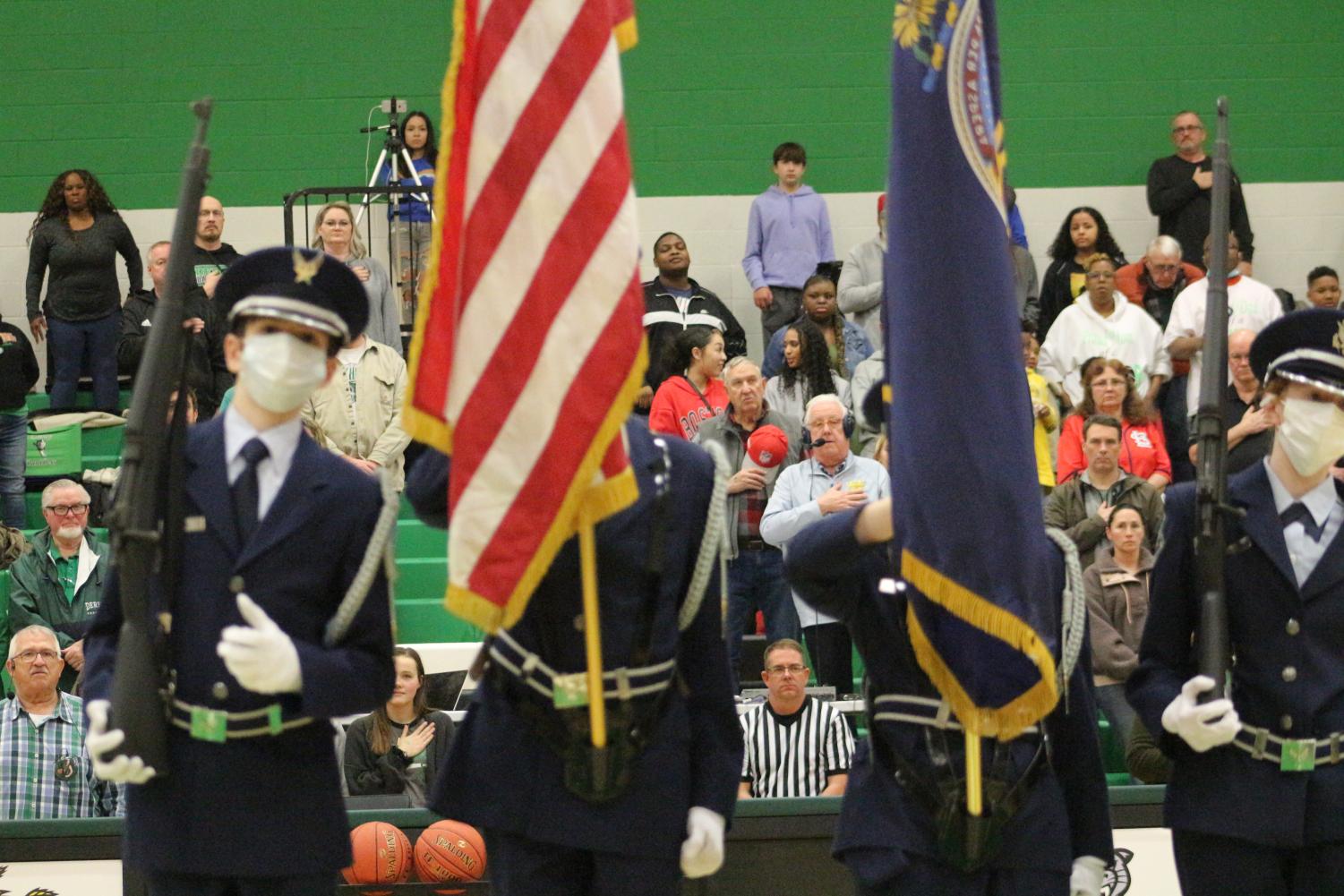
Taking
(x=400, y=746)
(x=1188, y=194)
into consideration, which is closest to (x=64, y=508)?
(x=400, y=746)

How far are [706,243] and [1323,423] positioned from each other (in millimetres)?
9147

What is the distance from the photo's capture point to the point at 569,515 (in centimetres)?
332

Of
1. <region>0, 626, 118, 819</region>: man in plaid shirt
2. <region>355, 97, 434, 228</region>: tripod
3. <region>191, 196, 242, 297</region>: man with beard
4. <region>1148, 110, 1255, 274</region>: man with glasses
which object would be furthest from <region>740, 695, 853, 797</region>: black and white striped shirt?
<region>1148, 110, 1255, 274</region>: man with glasses

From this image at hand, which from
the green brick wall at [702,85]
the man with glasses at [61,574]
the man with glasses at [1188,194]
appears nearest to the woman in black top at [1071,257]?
the man with glasses at [1188,194]

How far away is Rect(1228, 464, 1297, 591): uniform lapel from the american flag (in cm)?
127

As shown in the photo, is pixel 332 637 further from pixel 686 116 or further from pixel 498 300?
pixel 686 116

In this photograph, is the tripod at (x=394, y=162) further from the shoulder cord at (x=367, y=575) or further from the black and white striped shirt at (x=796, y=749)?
the shoulder cord at (x=367, y=575)

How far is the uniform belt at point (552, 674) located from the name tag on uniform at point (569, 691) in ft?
0.03

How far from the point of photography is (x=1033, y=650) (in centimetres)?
337

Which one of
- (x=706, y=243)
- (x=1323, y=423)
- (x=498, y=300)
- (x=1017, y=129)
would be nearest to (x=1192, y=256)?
(x=1017, y=129)

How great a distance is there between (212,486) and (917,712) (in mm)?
1343

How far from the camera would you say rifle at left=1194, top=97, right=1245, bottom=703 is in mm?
3627

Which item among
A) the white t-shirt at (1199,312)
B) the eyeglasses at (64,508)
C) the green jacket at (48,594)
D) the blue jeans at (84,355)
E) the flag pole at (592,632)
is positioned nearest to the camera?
the flag pole at (592,632)

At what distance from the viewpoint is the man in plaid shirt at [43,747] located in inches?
261
